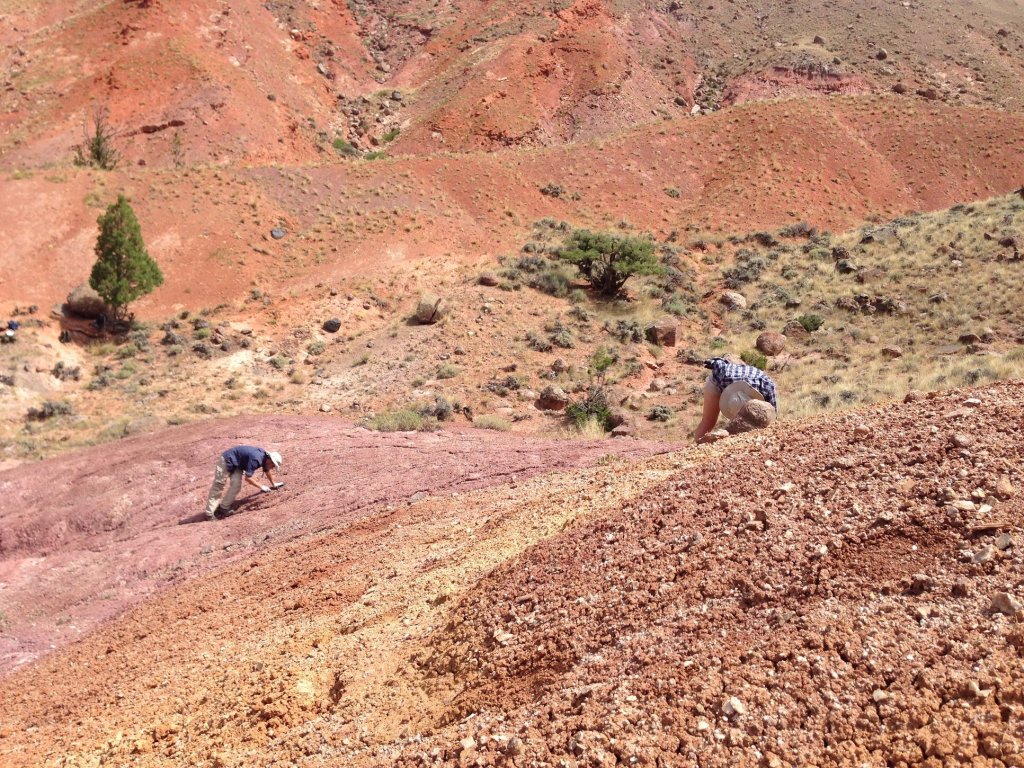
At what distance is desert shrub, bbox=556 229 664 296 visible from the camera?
25.3 m

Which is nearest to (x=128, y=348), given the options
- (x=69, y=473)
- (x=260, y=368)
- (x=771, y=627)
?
(x=260, y=368)

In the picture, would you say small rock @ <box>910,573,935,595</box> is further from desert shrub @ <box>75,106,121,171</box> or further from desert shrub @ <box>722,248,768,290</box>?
desert shrub @ <box>75,106,121,171</box>

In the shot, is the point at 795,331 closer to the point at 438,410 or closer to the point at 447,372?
the point at 447,372

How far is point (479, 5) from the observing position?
58.9 meters

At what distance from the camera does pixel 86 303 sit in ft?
74.4

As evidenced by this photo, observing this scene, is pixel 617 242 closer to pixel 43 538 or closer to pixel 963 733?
pixel 43 538

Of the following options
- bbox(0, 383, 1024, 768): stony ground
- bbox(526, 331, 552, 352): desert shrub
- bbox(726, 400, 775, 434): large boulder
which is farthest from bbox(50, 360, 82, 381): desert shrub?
bbox(726, 400, 775, 434): large boulder

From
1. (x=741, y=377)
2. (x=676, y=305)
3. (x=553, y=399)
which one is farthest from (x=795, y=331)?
(x=741, y=377)

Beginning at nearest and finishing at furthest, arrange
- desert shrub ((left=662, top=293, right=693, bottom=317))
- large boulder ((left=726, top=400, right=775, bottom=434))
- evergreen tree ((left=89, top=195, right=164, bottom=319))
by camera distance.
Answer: large boulder ((left=726, top=400, right=775, bottom=434))
evergreen tree ((left=89, top=195, right=164, bottom=319))
desert shrub ((left=662, top=293, right=693, bottom=317))

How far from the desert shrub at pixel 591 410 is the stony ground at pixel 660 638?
9080mm

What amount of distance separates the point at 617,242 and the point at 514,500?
1937 centimetres

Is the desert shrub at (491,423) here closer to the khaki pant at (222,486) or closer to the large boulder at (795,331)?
the khaki pant at (222,486)

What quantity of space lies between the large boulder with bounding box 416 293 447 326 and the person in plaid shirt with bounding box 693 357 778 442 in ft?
45.3

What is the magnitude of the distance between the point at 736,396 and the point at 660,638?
578 centimetres
